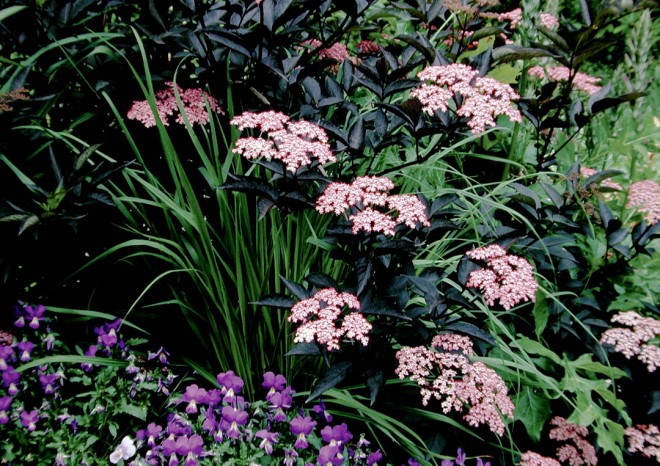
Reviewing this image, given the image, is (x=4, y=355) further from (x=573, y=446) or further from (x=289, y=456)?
A: (x=573, y=446)

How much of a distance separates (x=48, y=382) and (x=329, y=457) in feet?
2.34

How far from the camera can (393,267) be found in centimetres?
130

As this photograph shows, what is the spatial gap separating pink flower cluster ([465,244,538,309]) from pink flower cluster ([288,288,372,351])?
10.4 inches

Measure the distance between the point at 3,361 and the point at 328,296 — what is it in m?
0.82

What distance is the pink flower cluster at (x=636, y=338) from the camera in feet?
4.07

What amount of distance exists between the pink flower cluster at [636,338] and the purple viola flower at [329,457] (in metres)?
0.73

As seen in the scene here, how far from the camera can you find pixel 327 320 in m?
1.07

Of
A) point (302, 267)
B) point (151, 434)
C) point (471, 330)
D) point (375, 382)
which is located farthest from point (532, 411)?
point (151, 434)

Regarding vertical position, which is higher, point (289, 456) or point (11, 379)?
point (11, 379)

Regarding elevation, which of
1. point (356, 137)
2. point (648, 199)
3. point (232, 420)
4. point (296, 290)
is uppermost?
point (356, 137)

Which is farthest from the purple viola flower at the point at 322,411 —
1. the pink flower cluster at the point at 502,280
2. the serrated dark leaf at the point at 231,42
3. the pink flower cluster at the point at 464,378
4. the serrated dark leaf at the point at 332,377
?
the serrated dark leaf at the point at 231,42

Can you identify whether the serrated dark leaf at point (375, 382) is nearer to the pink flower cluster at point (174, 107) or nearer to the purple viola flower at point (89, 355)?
the purple viola flower at point (89, 355)

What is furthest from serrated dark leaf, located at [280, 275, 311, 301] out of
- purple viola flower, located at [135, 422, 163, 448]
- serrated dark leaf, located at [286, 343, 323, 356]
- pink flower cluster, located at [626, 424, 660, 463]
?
pink flower cluster, located at [626, 424, 660, 463]

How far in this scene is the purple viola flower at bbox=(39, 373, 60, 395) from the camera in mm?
1245
